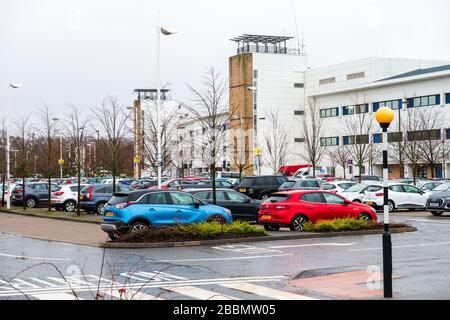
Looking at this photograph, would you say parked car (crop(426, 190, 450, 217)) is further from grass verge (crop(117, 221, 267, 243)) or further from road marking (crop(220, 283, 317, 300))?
road marking (crop(220, 283, 317, 300))

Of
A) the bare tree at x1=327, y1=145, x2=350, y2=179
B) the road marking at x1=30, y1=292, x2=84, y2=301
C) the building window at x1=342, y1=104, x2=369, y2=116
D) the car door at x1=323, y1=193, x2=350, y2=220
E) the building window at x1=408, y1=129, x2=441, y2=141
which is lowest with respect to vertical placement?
the road marking at x1=30, y1=292, x2=84, y2=301

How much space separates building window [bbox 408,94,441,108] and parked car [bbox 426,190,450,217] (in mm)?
42959

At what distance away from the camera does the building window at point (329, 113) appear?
85.2 metres

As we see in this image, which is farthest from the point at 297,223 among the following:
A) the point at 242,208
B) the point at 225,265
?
the point at 225,265

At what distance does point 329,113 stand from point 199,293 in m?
77.3

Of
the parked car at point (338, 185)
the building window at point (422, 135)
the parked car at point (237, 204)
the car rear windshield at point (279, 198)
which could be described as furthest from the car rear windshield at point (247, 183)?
the building window at point (422, 135)

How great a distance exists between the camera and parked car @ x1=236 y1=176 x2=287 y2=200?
40.6 metres

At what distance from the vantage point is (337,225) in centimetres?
2172

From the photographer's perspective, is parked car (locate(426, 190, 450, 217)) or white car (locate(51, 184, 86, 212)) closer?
parked car (locate(426, 190, 450, 217))

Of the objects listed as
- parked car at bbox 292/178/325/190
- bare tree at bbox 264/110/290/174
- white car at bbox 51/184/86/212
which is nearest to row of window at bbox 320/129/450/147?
bare tree at bbox 264/110/290/174

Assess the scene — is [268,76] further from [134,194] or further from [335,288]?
[335,288]
